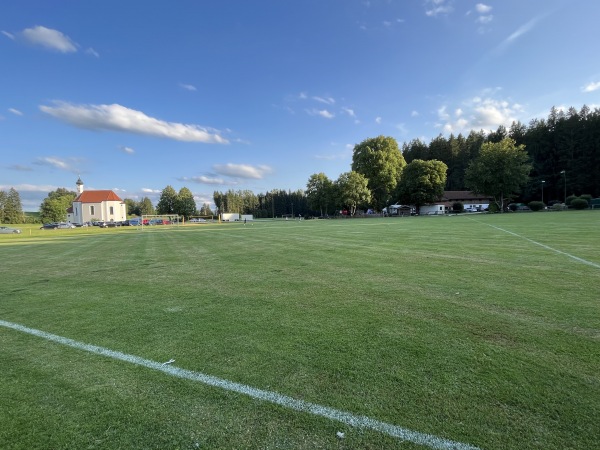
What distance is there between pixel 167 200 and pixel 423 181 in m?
77.4

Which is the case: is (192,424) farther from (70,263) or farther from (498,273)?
(70,263)

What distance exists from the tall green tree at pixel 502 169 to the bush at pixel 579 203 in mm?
7998

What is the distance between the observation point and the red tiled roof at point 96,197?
9238 centimetres

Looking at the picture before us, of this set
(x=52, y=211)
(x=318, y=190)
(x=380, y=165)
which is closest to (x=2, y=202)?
(x=52, y=211)

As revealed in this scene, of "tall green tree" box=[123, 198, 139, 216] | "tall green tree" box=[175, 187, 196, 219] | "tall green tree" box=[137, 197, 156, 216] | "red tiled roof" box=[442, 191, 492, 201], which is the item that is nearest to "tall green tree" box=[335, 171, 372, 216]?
"red tiled roof" box=[442, 191, 492, 201]

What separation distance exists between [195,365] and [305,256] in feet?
25.2

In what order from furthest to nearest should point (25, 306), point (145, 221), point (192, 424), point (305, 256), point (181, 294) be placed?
point (145, 221) < point (305, 256) < point (181, 294) < point (25, 306) < point (192, 424)

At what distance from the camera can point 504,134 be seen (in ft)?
289

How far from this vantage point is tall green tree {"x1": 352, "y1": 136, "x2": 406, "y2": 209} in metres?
75.1

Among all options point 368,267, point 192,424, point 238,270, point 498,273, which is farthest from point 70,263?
point 498,273

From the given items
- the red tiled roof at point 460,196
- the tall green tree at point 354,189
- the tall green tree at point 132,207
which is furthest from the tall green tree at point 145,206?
the red tiled roof at point 460,196

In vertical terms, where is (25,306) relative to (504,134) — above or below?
below

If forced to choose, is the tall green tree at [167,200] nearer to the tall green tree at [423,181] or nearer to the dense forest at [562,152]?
the tall green tree at [423,181]

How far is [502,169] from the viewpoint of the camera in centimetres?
5831
